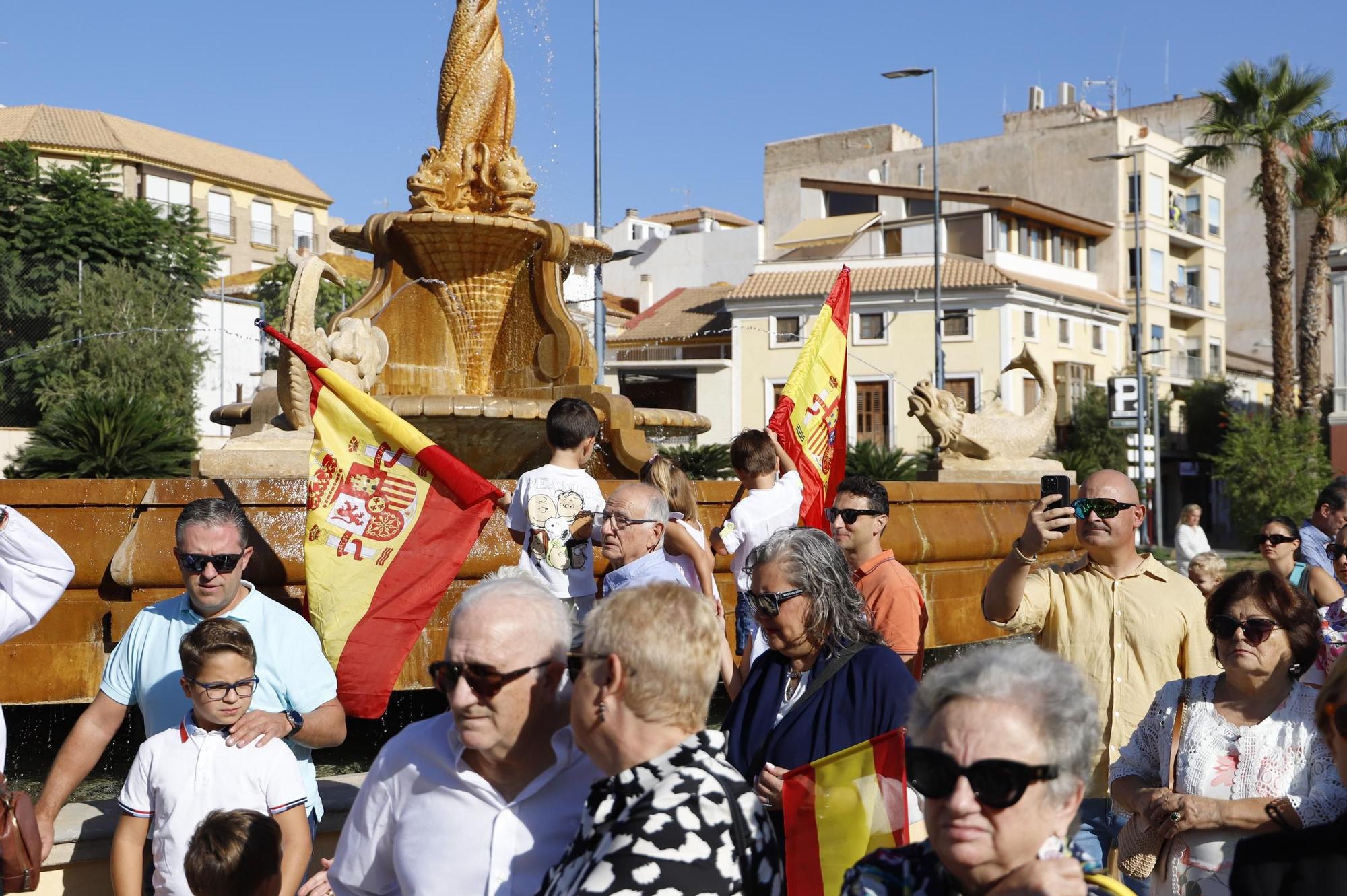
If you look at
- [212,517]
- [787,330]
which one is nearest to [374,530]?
[212,517]

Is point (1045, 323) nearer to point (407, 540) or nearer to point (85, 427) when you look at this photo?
point (85, 427)

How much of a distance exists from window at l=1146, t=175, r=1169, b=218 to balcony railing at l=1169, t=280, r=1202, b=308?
320cm

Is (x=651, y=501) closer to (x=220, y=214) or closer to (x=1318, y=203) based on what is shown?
(x=1318, y=203)

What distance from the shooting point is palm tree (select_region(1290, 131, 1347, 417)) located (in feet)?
138

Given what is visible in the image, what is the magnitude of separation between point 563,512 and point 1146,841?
2.58 metres

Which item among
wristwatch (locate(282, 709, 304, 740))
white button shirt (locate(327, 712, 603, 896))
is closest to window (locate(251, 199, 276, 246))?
wristwatch (locate(282, 709, 304, 740))

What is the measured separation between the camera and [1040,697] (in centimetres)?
233

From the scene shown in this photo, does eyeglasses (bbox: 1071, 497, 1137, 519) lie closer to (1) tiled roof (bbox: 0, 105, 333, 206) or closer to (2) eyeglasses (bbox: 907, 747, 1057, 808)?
(2) eyeglasses (bbox: 907, 747, 1057, 808)

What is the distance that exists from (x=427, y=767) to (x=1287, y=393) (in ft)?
144

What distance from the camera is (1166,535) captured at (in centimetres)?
5209

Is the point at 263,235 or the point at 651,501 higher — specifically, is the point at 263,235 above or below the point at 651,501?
above

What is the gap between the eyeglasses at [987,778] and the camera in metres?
2.28

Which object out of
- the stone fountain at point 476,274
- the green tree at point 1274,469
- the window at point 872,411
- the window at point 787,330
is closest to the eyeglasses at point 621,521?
the stone fountain at point 476,274

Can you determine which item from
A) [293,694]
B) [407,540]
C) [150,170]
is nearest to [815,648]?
[293,694]
